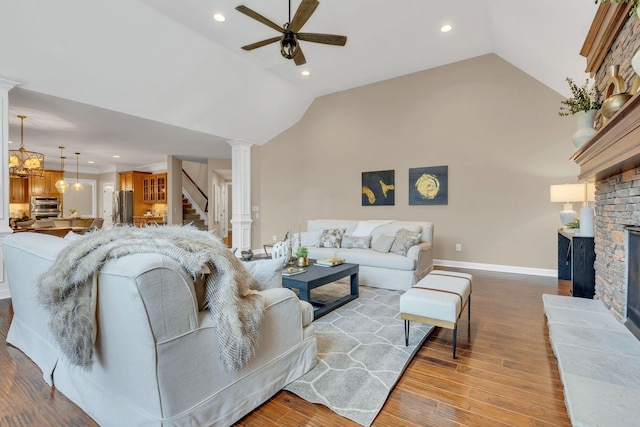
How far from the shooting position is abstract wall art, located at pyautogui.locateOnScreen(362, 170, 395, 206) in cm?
623

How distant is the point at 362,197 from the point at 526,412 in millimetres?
5110

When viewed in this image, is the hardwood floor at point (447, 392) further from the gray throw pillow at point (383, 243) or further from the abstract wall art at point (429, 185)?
the abstract wall art at point (429, 185)

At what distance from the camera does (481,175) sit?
5348 mm

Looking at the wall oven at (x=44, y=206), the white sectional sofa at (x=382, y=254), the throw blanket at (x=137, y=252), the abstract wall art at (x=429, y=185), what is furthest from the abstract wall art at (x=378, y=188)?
the wall oven at (x=44, y=206)

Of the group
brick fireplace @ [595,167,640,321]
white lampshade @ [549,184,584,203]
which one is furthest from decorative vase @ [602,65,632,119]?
white lampshade @ [549,184,584,203]

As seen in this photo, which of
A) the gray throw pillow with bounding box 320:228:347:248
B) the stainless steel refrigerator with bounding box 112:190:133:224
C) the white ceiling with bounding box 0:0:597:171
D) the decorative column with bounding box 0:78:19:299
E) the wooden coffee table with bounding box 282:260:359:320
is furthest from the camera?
the stainless steel refrigerator with bounding box 112:190:133:224

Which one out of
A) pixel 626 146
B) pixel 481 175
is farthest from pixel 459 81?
pixel 626 146

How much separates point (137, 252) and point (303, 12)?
251 centimetres

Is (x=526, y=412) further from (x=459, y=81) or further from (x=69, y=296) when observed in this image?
(x=459, y=81)

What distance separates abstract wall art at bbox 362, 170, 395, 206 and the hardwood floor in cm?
374

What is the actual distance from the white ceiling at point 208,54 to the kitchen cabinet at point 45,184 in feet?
11.9

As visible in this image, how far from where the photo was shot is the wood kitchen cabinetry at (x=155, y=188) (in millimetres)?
9539

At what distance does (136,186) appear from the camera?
995cm

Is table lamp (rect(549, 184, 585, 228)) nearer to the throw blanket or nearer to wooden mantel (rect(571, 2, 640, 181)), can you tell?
wooden mantel (rect(571, 2, 640, 181))
